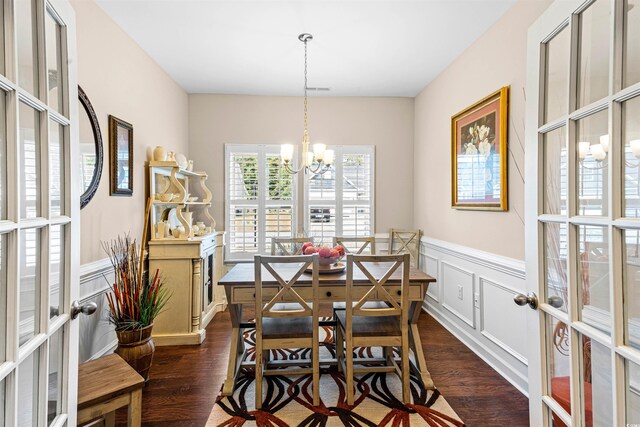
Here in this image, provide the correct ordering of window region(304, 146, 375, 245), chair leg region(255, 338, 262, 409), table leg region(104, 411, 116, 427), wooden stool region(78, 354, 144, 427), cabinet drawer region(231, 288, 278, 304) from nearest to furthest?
wooden stool region(78, 354, 144, 427), table leg region(104, 411, 116, 427), chair leg region(255, 338, 262, 409), cabinet drawer region(231, 288, 278, 304), window region(304, 146, 375, 245)

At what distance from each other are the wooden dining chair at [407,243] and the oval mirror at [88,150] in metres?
3.21

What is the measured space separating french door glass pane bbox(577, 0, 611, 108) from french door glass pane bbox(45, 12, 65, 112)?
170cm

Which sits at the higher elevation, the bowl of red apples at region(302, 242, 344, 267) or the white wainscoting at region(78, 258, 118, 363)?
the bowl of red apples at region(302, 242, 344, 267)

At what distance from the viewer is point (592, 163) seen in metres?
0.98

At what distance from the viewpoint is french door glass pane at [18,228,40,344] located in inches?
36.1

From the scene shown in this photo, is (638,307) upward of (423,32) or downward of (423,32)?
downward

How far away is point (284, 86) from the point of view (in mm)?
3930

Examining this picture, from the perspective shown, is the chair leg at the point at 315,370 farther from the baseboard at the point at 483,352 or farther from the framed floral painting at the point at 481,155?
the framed floral painting at the point at 481,155

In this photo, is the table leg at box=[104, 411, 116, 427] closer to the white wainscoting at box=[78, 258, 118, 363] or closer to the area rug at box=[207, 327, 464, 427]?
the area rug at box=[207, 327, 464, 427]

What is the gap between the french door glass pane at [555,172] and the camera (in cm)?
111

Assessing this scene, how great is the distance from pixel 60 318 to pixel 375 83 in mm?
3687

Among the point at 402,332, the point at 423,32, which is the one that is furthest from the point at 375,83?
the point at 402,332

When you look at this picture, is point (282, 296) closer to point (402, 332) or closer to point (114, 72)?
point (402, 332)

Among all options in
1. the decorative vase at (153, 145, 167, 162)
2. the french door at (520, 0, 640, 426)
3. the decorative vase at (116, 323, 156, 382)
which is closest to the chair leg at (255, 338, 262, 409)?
the decorative vase at (116, 323, 156, 382)
